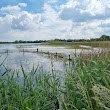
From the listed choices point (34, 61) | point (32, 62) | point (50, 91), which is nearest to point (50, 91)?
point (50, 91)

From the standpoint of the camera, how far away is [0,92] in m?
5.86

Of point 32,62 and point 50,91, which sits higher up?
point 50,91

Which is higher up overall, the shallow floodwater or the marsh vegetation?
the marsh vegetation

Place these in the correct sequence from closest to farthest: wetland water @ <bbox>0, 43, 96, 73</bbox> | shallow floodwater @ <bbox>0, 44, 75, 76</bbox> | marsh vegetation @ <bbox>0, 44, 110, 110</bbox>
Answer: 1. marsh vegetation @ <bbox>0, 44, 110, 110</bbox>
2. shallow floodwater @ <bbox>0, 44, 75, 76</bbox>
3. wetland water @ <bbox>0, 43, 96, 73</bbox>

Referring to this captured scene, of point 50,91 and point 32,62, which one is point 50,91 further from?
point 32,62

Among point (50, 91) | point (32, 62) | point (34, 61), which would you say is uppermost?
point (50, 91)

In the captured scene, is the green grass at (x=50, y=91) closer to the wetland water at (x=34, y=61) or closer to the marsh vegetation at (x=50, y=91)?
the marsh vegetation at (x=50, y=91)

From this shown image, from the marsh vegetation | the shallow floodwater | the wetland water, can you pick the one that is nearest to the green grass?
the marsh vegetation

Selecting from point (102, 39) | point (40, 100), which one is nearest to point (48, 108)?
point (40, 100)

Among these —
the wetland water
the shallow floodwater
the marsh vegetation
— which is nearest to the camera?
the marsh vegetation

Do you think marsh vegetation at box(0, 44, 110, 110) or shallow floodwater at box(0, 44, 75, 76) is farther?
shallow floodwater at box(0, 44, 75, 76)

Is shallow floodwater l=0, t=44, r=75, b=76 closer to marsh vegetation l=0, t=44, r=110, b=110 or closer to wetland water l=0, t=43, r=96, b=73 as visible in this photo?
wetland water l=0, t=43, r=96, b=73

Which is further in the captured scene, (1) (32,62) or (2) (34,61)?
(2) (34,61)

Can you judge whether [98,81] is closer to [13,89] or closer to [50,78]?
[50,78]
